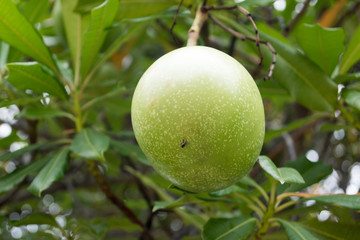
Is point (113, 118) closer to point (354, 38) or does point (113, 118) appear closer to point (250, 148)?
point (354, 38)

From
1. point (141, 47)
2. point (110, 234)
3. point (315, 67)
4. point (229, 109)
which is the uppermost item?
point (229, 109)

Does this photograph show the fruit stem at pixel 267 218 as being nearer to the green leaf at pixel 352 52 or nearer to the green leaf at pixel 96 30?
the green leaf at pixel 352 52

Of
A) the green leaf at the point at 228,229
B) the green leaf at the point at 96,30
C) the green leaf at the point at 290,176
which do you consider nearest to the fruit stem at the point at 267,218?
the green leaf at the point at 228,229

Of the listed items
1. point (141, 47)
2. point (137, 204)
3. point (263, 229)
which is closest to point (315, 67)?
point (263, 229)

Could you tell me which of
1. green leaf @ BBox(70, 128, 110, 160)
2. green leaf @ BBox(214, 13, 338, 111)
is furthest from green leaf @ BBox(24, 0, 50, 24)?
green leaf @ BBox(214, 13, 338, 111)

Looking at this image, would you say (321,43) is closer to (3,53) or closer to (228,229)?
(228,229)
